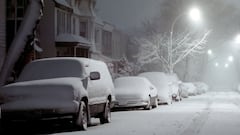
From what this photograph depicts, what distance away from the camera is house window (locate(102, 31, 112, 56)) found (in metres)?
62.9

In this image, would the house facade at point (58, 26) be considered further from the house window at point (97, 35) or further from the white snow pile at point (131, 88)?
the white snow pile at point (131, 88)

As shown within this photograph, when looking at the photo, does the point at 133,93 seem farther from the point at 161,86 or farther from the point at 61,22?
the point at 61,22

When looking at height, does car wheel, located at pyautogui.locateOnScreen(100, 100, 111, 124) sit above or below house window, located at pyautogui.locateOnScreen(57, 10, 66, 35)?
below

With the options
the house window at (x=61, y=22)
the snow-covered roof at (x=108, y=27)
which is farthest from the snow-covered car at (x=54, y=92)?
the snow-covered roof at (x=108, y=27)

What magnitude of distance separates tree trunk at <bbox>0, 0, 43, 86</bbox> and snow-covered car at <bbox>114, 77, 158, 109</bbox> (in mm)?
5728

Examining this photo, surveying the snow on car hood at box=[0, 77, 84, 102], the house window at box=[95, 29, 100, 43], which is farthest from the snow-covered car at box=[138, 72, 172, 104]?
the house window at box=[95, 29, 100, 43]

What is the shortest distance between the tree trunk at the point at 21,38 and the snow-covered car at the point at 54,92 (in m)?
4.54

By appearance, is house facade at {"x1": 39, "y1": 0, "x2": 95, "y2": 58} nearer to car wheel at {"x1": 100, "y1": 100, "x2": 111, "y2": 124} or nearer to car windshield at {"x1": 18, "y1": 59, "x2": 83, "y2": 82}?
car wheel at {"x1": 100, "y1": 100, "x2": 111, "y2": 124}

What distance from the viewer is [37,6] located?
21453 mm

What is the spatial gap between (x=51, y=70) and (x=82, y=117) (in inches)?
79.7

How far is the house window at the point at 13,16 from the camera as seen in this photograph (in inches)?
1475

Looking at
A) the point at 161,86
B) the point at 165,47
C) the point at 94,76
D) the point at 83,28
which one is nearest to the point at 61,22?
the point at 83,28

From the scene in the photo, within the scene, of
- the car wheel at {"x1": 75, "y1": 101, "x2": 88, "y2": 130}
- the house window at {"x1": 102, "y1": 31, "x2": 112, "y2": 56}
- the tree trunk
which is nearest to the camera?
the car wheel at {"x1": 75, "y1": 101, "x2": 88, "y2": 130}

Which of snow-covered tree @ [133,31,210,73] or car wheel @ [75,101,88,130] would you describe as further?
snow-covered tree @ [133,31,210,73]
